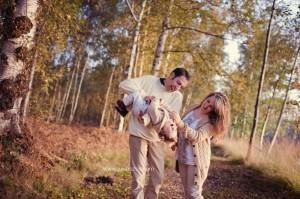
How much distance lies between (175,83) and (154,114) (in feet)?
2.47

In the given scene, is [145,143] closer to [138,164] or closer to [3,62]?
[138,164]

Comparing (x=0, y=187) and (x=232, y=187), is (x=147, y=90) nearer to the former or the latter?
(x=0, y=187)

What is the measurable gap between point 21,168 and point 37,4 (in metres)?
2.67

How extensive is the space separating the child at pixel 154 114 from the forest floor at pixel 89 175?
207 centimetres

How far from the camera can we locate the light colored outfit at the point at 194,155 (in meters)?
4.74

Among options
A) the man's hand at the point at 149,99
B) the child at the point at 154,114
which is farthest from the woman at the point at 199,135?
the man's hand at the point at 149,99

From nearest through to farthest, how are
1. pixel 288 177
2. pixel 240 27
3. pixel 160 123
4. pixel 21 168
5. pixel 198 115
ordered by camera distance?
pixel 160 123 → pixel 198 115 → pixel 21 168 → pixel 288 177 → pixel 240 27

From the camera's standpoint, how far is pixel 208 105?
15.7ft

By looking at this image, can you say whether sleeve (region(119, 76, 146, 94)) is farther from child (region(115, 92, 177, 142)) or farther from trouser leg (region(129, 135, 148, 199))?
trouser leg (region(129, 135, 148, 199))

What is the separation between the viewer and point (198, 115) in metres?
4.99

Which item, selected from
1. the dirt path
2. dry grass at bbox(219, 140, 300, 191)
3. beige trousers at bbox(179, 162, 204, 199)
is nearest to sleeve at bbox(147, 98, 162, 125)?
beige trousers at bbox(179, 162, 204, 199)

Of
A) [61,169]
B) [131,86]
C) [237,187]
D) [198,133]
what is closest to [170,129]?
[198,133]

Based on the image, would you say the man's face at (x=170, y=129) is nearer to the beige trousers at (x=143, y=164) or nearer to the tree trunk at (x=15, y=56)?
the beige trousers at (x=143, y=164)

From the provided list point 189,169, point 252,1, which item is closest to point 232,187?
point 189,169
